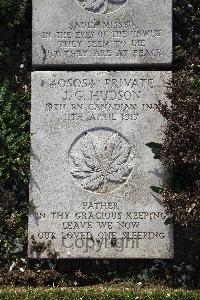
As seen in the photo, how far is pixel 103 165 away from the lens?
6184 millimetres

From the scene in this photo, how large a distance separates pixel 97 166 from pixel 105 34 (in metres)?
1.44

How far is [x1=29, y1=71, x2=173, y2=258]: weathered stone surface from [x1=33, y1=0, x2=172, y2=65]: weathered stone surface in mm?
193

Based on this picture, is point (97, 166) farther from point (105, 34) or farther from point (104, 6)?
point (104, 6)

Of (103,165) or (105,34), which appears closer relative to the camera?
(103,165)

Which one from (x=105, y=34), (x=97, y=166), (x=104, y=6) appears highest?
(x=104, y=6)

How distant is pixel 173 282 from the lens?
20.2 ft

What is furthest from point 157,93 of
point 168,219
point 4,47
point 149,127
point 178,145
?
point 4,47

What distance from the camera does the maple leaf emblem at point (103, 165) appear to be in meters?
6.18

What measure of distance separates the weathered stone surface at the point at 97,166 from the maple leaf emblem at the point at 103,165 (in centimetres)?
1

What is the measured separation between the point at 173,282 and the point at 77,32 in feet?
9.29

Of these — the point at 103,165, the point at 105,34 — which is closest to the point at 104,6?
the point at 105,34

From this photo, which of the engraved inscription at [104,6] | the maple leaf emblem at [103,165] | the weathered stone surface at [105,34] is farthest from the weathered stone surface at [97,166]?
the engraved inscription at [104,6]

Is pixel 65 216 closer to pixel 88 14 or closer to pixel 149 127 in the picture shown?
pixel 149 127

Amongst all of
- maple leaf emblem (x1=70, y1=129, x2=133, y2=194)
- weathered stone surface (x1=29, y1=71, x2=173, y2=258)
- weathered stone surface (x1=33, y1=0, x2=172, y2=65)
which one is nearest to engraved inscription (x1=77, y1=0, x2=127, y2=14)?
weathered stone surface (x1=33, y1=0, x2=172, y2=65)
